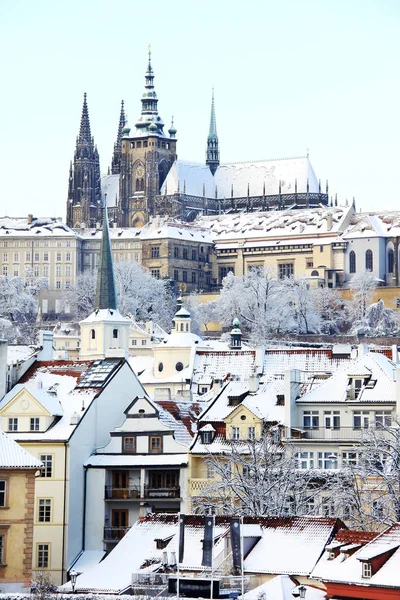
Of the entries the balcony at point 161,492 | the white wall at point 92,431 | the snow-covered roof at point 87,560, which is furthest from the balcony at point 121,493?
the snow-covered roof at point 87,560

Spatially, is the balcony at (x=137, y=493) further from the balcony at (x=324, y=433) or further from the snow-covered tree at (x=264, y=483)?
the balcony at (x=324, y=433)

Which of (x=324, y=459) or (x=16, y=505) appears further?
(x=324, y=459)

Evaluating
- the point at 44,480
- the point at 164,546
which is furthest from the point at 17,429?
the point at 164,546

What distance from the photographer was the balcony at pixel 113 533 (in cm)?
7094

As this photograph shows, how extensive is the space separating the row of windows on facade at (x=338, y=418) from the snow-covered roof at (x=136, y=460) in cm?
460

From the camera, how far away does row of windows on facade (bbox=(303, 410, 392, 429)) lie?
71.1 m

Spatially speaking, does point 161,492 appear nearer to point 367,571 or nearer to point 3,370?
point 3,370

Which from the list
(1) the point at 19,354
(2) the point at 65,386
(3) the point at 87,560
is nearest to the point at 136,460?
(2) the point at 65,386

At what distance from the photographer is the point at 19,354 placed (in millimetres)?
86188

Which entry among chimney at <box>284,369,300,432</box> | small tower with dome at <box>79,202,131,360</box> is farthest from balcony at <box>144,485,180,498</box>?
small tower with dome at <box>79,202,131,360</box>

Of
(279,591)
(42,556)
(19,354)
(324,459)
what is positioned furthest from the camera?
(19,354)

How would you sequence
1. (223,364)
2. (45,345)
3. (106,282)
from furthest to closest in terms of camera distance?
(106,282)
(223,364)
(45,345)

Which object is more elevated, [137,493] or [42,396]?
[42,396]

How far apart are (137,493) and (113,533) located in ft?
5.93
